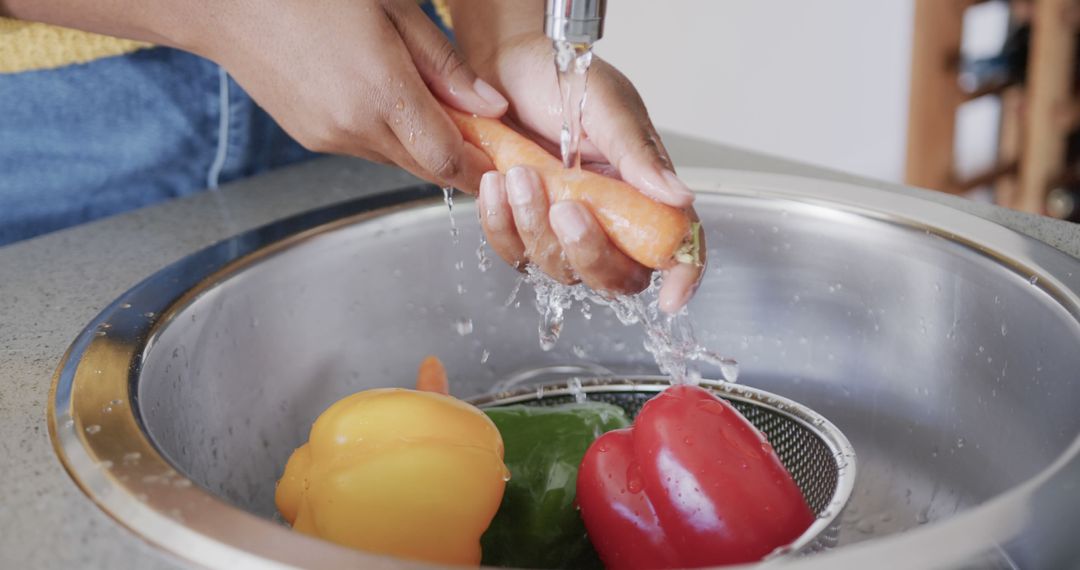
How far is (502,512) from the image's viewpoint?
616 mm

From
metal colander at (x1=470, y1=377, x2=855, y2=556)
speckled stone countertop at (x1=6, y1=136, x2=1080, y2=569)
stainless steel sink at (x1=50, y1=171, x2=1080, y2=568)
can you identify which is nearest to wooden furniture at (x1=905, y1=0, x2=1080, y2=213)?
speckled stone countertop at (x1=6, y1=136, x2=1080, y2=569)

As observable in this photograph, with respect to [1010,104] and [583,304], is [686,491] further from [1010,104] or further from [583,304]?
[1010,104]

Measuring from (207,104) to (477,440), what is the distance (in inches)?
19.6

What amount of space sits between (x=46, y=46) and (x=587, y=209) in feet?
1.53

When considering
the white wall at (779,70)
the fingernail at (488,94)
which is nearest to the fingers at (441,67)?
the fingernail at (488,94)

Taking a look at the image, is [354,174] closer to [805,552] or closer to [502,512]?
[502,512]

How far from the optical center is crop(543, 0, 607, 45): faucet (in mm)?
487

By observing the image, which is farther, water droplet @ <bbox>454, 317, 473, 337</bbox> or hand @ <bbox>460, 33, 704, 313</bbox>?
water droplet @ <bbox>454, 317, 473, 337</bbox>

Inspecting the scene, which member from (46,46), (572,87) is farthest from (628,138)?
(46,46)

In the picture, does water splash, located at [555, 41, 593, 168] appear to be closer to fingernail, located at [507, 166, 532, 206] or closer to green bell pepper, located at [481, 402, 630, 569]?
fingernail, located at [507, 166, 532, 206]

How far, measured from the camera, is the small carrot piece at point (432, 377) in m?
0.75

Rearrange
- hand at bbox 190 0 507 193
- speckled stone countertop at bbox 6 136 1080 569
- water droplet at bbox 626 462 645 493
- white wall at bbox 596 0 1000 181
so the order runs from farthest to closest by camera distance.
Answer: white wall at bbox 596 0 1000 181, hand at bbox 190 0 507 193, water droplet at bbox 626 462 645 493, speckled stone countertop at bbox 6 136 1080 569

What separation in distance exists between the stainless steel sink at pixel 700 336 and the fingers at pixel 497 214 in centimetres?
16

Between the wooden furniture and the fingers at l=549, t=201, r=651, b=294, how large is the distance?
2013mm
